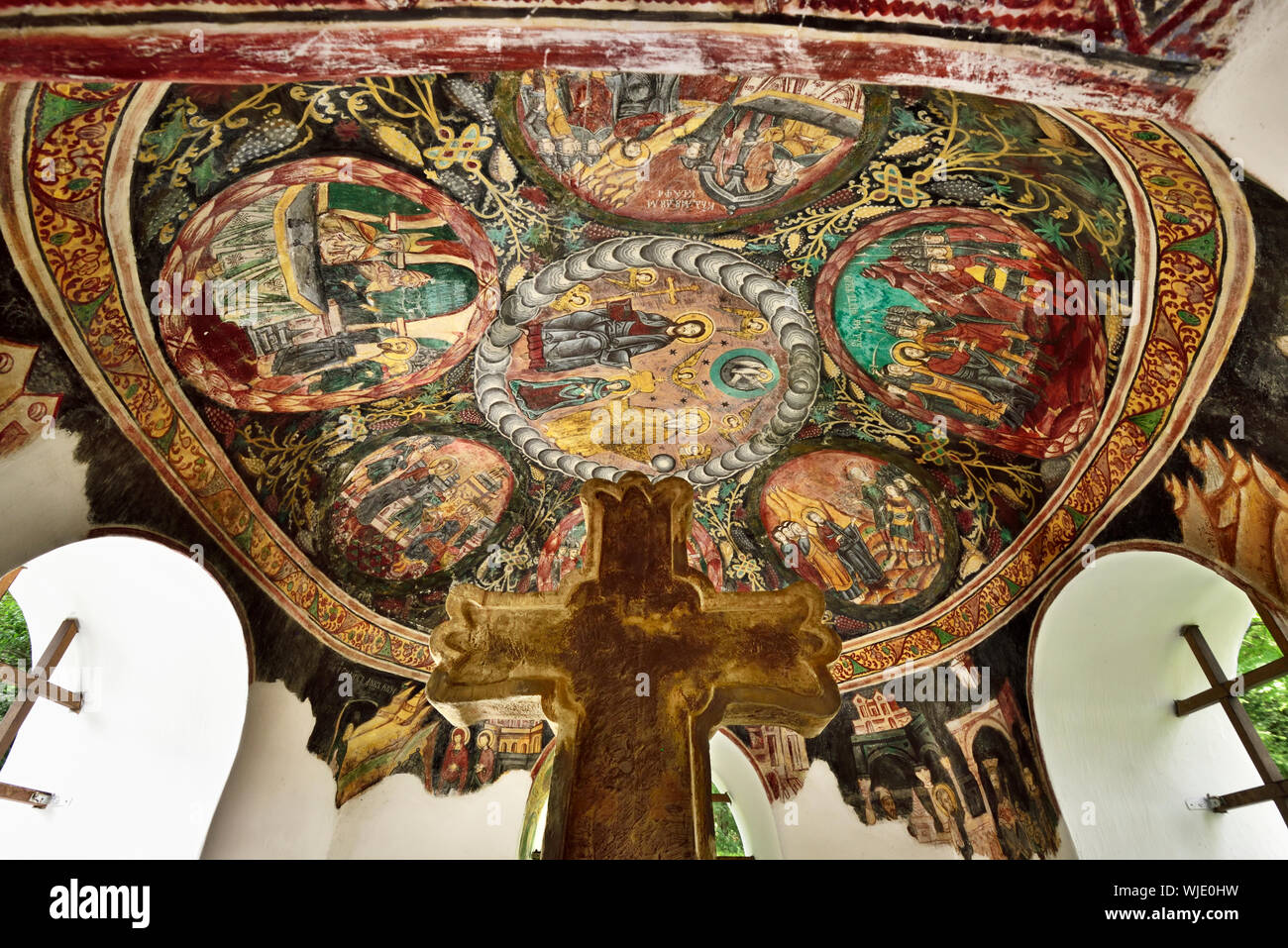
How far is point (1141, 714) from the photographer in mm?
7312

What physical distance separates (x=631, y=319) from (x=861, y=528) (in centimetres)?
318

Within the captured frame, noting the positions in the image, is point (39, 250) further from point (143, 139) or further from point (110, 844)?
point (110, 844)

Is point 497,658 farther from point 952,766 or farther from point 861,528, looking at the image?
point 952,766

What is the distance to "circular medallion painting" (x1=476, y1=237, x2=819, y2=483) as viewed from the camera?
651 centimetres

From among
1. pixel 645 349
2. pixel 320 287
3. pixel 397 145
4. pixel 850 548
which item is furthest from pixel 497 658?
pixel 850 548

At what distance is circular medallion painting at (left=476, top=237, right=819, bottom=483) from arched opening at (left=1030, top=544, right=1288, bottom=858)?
299cm

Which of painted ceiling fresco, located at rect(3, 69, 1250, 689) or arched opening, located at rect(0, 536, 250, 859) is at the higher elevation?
painted ceiling fresco, located at rect(3, 69, 1250, 689)

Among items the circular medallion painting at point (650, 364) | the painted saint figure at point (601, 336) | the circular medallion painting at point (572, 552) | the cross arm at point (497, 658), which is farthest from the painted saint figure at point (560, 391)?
the cross arm at point (497, 658)

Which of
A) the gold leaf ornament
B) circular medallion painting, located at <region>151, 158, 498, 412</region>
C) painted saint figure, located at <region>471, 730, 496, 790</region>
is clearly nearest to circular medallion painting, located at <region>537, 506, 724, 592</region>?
painted saint figure, located at <region>471, 730, 496, 790</region>

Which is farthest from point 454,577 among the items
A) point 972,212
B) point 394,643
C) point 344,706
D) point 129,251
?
A: point 972,212

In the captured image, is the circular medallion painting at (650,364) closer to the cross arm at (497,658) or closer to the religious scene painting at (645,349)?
the religious scene painting at (645,349)

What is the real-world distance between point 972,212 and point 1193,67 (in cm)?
249

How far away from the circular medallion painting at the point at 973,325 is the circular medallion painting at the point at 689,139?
0.77 meters

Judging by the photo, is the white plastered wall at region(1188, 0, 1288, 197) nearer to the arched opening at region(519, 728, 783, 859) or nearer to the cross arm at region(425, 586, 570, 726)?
the cross arm at region(425, 586, 570, 726)
